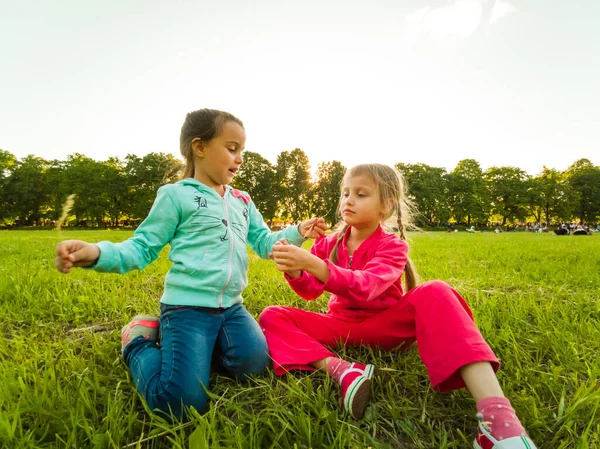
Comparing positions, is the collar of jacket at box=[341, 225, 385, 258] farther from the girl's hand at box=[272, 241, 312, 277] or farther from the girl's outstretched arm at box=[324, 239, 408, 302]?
the girl's hand at box=[272, 241, 312, 277]

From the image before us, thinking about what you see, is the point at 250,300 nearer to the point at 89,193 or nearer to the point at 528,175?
the point at 89,193

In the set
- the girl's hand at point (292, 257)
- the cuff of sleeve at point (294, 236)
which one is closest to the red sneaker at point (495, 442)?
the girl's hand at point (292, 257)

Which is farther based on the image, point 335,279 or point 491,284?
point 491,284

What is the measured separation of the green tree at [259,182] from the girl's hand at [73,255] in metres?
48.0

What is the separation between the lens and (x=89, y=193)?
4334cm

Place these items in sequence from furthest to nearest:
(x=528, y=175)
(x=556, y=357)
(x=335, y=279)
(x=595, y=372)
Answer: (x=528, y=175)
(x=556, y=357)
(x=595, y=372)
(x=335, y=279)

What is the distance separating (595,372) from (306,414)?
5.41ft

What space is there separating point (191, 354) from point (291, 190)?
1969 inches

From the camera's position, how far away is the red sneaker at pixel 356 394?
64.4 inches

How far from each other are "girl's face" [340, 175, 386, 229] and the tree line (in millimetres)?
27464

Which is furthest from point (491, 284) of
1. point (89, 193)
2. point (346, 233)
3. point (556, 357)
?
point (89, 193)

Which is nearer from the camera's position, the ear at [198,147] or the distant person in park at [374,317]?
the distant person in park at [374,317]

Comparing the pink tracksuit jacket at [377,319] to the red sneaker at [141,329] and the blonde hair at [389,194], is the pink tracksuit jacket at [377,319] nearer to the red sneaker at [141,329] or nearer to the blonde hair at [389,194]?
the blonde hair at [389,194]

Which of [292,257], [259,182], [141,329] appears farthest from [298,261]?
[259,182]
